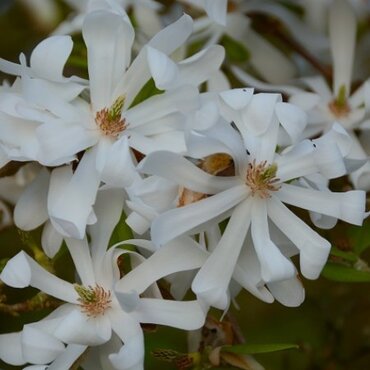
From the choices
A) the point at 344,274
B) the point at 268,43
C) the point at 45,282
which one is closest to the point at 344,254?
the point at 344,274

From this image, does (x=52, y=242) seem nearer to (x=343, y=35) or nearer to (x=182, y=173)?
(x=182, y=173)

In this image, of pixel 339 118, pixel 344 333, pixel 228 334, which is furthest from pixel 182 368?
pixel 344 333

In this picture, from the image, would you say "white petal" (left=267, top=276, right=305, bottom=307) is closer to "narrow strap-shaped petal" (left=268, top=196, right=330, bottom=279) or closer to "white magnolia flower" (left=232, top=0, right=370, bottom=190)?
"narrow strap-shaped petal" (left=268, top=196, right=330, bottom=279)

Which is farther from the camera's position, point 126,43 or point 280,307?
point 280,307

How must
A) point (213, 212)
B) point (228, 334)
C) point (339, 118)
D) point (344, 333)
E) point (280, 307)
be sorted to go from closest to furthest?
1. point (213, 212)
2. point (228, 334)
3. point (339, 118)
4. point (344, 333)
5. point (280, 307)

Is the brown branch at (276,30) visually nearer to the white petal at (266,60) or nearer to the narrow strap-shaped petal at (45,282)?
the white petal at (266,60)

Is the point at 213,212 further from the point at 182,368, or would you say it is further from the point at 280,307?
the point at 280,307

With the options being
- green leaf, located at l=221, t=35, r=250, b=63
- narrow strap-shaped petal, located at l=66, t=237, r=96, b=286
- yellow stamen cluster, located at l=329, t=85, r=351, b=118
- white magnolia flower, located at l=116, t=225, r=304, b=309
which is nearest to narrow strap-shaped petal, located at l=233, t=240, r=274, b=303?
white magnolia flower, located at l=116, t=225, r=304, b=309
